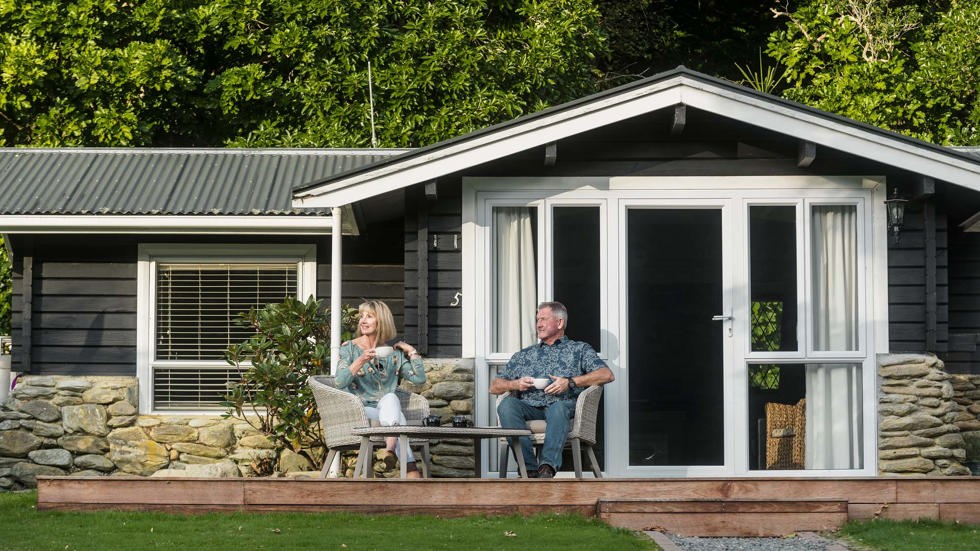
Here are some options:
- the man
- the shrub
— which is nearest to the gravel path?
the man

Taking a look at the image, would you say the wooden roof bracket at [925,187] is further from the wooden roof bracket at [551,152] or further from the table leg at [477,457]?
the table leg at [477,457]

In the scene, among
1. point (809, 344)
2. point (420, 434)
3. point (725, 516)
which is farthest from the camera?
point (809, 344)

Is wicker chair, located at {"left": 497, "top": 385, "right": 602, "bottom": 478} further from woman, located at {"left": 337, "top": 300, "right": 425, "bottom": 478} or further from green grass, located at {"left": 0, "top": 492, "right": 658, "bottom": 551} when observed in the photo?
green grass, located at {"left": 0, "top": 492, "right": 658, "bottom": 551}

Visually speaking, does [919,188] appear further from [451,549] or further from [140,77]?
[140,77]

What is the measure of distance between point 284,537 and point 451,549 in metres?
0.83

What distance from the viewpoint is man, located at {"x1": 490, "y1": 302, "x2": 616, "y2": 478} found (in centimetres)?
792

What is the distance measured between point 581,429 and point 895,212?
8.24 feet

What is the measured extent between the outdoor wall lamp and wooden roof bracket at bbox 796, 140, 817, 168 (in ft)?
1.85

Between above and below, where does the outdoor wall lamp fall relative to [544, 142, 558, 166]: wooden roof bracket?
below

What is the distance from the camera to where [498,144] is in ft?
28.2

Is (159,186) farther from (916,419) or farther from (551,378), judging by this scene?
(916,419)

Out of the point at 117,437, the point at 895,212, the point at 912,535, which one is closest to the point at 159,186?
the point at 117,437

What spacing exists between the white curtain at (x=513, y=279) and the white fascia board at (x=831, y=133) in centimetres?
138

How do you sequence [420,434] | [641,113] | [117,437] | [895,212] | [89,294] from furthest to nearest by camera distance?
[89,294] < [117,437] < [895,212] < [641,113] < [420,434]
